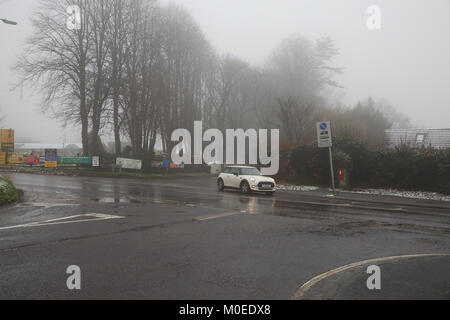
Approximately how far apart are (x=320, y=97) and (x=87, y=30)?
3131 centimetres

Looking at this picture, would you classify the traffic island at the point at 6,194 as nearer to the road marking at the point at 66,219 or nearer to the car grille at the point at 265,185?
Result: the road marking at the point at 66,219

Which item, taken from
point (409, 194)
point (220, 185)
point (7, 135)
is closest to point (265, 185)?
point (220, 185)

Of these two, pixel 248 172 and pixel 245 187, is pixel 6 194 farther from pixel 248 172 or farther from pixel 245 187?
pixel 248 172

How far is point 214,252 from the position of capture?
22.2 ft

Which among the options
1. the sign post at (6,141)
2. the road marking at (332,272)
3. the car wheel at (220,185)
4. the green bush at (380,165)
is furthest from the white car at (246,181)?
the sign post at (6,141)

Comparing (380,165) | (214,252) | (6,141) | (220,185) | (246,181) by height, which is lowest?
(214,252)

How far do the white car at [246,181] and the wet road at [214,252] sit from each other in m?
6.08

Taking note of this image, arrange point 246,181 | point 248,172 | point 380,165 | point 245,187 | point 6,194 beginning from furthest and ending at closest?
1. point 380,165
2. point 248,172
3. point 245,187
4. point 246,181
5. point 6,194

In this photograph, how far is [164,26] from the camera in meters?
37.7

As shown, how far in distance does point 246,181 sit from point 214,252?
1227cm

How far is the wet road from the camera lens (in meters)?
4.82

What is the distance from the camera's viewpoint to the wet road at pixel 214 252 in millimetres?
4820

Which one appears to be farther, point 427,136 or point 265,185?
point 427,136
